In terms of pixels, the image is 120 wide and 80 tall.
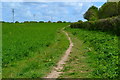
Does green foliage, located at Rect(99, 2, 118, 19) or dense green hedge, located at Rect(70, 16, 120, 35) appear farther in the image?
green foliage, located at Rect(99, 2, 118, 19)

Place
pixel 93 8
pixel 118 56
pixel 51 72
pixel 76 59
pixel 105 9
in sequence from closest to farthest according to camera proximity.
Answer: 1. pixel 51 72
2. pixel 118 56
3. pixel 76 59
4. pixel 105 9
5. pixel 93 8

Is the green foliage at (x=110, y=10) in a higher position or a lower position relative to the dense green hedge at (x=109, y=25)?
higher

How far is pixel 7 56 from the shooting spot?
10.9 meters

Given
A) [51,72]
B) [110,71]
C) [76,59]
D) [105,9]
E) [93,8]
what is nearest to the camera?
[110,71]

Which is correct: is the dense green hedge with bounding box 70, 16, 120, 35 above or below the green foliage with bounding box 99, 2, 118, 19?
below

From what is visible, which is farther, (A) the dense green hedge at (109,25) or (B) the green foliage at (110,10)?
(B) the green foliage at (110,10)

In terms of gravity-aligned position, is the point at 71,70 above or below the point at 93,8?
below

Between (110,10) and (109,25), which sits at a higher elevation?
(110,10)

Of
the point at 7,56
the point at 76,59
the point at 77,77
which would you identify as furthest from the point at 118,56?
the point at 7,56

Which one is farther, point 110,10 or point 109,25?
point 110,10

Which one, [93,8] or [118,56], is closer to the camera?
[118,56]

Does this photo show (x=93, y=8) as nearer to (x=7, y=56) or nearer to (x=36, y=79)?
(x=7, y=56)

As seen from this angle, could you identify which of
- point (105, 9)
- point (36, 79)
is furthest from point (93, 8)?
point (36, 79)

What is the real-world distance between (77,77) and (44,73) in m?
1.30
